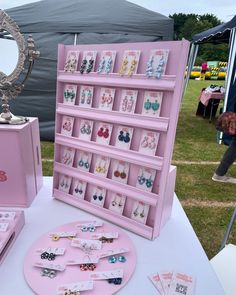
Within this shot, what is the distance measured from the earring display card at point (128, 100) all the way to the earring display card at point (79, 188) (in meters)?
0.31

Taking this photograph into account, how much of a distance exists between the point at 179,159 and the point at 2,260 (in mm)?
2837

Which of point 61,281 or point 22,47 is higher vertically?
point 22,47

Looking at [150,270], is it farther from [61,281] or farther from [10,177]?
[10,177]

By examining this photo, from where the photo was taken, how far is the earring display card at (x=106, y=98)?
0.86 meters

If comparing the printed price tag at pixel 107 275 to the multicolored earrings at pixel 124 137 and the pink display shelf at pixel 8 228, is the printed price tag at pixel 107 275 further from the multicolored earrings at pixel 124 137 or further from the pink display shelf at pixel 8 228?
the multicolored earrings at pixel 124 137

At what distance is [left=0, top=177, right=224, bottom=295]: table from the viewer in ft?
2.18

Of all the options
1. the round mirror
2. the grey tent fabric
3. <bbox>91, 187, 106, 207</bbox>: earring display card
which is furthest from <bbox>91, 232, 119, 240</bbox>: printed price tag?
the grey tent fabric

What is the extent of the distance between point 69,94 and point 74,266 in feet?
1.79

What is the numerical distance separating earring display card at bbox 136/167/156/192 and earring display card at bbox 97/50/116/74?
32cm

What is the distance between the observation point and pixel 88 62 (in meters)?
0.90

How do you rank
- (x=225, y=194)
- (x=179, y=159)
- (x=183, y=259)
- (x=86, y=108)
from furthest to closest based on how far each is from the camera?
(x=179, y=159)
(x=225, y=194)
(x=86, y=108)
(x=183, y=259)

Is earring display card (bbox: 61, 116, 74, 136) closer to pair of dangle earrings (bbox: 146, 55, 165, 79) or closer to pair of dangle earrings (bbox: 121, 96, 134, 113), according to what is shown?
pair of dangle earrings (bbox: 121, 96, 134, 113)

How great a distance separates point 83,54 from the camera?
3.00 ft

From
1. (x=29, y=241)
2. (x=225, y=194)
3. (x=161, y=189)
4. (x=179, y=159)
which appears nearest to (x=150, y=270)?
(x=161, y=189)
